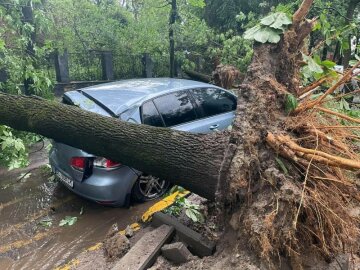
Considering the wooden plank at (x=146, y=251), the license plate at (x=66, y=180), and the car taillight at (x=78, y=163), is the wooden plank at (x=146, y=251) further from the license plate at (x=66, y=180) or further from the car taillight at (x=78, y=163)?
the license plate at (x=66, y=180)

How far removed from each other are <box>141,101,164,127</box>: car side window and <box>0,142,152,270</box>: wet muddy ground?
115 centimetres

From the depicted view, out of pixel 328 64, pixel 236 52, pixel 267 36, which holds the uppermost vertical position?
pixel 267 36

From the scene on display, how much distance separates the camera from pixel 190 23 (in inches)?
453

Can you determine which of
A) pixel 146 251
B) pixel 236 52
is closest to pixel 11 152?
pixel 146 251

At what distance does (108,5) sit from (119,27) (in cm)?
118

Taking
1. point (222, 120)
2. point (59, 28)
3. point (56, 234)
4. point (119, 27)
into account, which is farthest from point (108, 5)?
point (56, 234)

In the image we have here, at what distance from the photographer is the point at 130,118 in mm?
4324

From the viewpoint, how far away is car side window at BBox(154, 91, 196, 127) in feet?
15.6

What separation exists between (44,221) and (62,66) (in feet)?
23.9

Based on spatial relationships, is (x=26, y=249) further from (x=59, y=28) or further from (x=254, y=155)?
(x=59, y=28)

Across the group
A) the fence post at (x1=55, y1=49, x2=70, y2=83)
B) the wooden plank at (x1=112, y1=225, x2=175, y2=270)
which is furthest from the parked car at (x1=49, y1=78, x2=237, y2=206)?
the fence post at (x1=55, y1=49, x2=70, y2=83)

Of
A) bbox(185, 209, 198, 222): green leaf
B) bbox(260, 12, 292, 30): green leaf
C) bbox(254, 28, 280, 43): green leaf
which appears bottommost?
bbox(185, 209, 198, 222): green leaf

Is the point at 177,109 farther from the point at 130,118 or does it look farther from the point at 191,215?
the point at 191,215

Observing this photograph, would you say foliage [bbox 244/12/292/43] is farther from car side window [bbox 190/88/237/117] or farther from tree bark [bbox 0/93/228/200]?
car side window [bbox 190/88/237/117]
